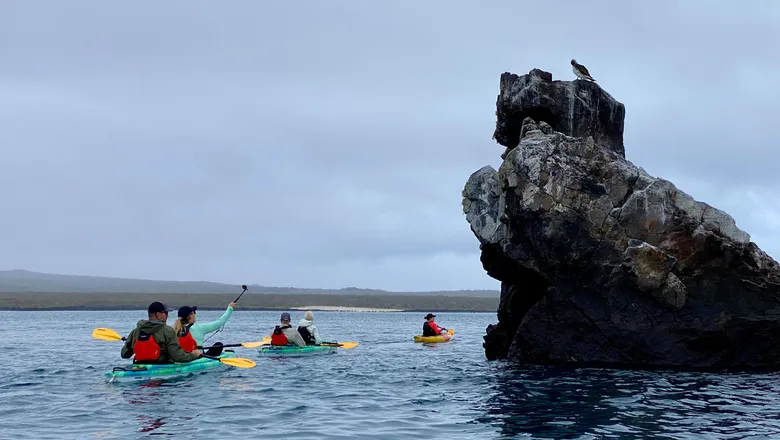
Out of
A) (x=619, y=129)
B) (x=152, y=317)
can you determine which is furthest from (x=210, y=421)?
(x=619, y=129)

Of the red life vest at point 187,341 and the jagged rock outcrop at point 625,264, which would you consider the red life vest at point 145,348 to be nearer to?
the red life vest at point 187,341

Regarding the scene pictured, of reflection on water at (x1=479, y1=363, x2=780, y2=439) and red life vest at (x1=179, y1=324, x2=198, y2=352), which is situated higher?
red life vest at (x1=179, y1=324, x2=198, y2=352)

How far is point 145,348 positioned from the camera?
93.1 feet

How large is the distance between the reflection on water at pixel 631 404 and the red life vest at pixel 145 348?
465 inches

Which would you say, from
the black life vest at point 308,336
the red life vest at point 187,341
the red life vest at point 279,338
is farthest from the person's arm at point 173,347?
the black life vest at point 308,336

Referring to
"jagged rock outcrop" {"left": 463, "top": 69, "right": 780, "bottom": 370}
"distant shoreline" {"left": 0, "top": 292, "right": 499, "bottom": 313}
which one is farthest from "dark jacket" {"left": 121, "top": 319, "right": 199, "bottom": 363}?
"distant shoreline" {"left": 0, "top": 292, "right": 499, "bottom": 313}

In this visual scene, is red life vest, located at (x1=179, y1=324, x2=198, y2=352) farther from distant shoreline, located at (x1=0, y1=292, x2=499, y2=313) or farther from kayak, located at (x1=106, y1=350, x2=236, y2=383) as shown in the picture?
distant shoreline, located at (x1=0, y1=292, x2=499, y2=313)

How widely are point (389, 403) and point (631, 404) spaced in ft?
23.7

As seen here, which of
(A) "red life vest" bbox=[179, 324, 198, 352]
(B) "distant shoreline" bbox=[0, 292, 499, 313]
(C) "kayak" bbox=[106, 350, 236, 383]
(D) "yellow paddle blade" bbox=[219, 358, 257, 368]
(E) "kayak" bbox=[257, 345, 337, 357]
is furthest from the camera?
(B) "distant shoreline" bbox=[0, 292, 499, 313]

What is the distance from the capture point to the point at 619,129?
38.2 meters

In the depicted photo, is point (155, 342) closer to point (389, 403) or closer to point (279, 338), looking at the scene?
point (389, 403)

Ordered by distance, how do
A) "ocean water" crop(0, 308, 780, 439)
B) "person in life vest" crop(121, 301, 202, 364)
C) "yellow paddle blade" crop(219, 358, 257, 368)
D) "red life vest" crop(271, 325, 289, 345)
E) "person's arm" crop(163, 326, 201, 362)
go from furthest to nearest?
"red life vest" crop(271, 325, 289, 345) < "yellow paddle blade" crop(219, 358, 257, 368) < "person's arm" crop(163, 326, 201, 362) < "person in life vest" crop(121, 301, 202, 364) < "ocean water" crop(0, 308, 780, 439)

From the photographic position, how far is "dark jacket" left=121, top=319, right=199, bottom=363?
93.6ft

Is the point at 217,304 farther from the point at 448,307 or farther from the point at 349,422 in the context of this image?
the point at 349,422
